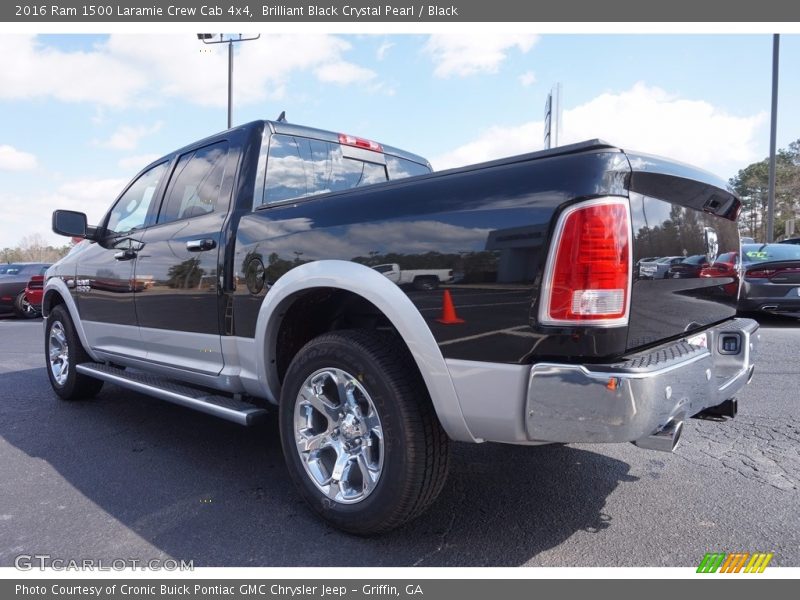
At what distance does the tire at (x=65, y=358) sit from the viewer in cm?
487

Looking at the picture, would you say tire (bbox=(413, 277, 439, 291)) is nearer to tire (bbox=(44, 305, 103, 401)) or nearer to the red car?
tire (bbox=(44, 305, 103, 401))

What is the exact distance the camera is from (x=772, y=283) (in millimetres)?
8711

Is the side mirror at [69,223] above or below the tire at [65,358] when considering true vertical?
above

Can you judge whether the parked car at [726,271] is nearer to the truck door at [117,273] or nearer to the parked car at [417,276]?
the parked car at [417,276]

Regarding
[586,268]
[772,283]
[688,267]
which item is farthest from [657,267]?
[772,283]

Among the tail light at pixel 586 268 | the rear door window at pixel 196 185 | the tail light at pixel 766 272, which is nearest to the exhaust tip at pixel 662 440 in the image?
the tail light at pixel 586 268

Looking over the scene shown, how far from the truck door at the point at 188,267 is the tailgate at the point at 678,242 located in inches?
85.7

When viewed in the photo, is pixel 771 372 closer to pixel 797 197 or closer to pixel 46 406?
pixel 46 406

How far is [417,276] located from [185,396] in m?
1.79

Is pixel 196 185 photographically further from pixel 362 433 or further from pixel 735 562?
pixel 735 562

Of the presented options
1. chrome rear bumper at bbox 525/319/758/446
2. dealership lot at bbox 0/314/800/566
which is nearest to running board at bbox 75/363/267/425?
dealership lot at bbox 0/314/800/566

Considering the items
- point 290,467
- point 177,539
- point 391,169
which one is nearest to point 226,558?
point 177,539

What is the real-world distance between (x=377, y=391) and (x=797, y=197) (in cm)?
4632

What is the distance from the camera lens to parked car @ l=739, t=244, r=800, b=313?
859cm
